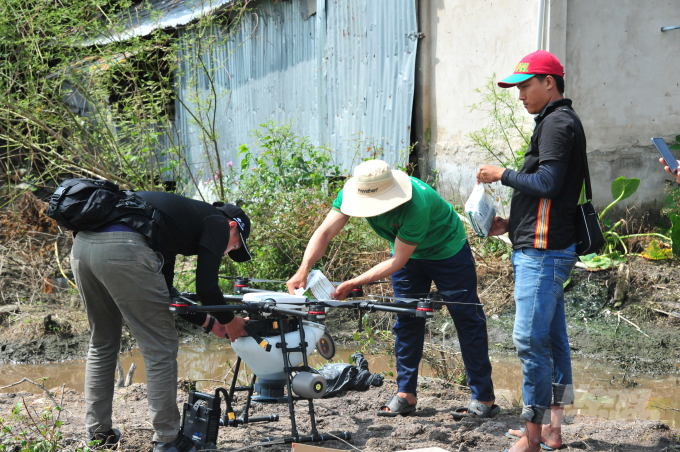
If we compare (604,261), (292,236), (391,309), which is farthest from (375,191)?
(604,261)

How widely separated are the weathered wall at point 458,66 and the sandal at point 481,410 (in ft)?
12.2

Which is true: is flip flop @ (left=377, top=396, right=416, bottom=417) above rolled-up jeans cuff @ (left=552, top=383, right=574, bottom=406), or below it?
below

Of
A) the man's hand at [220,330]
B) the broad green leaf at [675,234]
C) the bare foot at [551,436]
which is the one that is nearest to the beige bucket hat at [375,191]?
the man's hand at [220,330]

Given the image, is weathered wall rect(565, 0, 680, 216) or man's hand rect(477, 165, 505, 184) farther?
weathered wall rect(565, 0, 680, 216)

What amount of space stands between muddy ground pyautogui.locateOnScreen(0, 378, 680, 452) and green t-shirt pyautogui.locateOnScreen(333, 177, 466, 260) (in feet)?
3.69

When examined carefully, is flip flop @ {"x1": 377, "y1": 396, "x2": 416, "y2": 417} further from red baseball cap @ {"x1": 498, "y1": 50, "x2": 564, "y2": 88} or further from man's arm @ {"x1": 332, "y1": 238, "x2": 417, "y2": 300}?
red baseball cap @ {"x1": 498, "y1": 50, "x2": 564, "y2": 88}

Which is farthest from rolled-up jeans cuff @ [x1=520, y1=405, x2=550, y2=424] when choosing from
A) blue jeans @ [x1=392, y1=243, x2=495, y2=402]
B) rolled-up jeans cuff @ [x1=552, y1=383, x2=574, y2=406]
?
Result: blue jeans @ [x1=392, y1=243, x2=495, y2=402]

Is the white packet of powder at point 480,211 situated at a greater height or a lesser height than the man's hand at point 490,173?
lesser

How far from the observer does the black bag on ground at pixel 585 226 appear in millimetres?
3283

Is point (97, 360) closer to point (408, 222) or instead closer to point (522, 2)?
point (408, 222)

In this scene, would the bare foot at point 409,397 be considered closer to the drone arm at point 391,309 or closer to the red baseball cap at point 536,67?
the drone arm at point 391,309

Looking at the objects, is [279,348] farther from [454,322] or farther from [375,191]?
[454,322]

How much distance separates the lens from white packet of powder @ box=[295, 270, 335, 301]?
148 inches

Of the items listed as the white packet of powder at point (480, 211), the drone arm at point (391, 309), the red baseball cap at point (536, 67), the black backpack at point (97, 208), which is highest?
the red baseball cap at point (536, 67)
